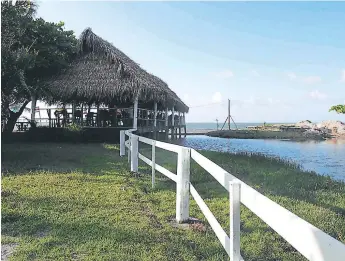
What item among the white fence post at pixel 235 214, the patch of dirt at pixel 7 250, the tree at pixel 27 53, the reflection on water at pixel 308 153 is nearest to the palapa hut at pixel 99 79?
the tree at pixel 27 53

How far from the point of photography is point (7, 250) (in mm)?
3492

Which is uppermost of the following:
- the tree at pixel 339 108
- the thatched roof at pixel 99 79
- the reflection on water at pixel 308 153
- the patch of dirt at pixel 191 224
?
the thatched roof at pixel 99 79

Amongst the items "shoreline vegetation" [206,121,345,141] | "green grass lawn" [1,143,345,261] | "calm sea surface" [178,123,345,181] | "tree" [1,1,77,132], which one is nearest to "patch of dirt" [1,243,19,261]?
"green grass lawn" [1,143,345,261]

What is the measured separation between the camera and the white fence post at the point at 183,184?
4.30 meters

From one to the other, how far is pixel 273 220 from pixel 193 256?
1.84 metres

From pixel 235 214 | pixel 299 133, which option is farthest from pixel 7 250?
pixel 299 133

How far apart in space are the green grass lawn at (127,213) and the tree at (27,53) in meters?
2.99

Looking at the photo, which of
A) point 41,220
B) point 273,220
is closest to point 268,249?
point 273,220

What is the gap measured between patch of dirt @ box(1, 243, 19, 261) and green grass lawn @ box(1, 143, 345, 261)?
73 mm

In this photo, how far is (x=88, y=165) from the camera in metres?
9.05

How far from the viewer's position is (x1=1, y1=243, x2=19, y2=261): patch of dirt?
11.0 feet

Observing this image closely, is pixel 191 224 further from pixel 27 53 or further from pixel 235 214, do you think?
pixel 27 53

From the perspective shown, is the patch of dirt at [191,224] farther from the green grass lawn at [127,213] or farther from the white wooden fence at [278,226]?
the white wooden fence at [278,226]

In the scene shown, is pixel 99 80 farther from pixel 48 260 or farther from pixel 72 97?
pixel 48 260
